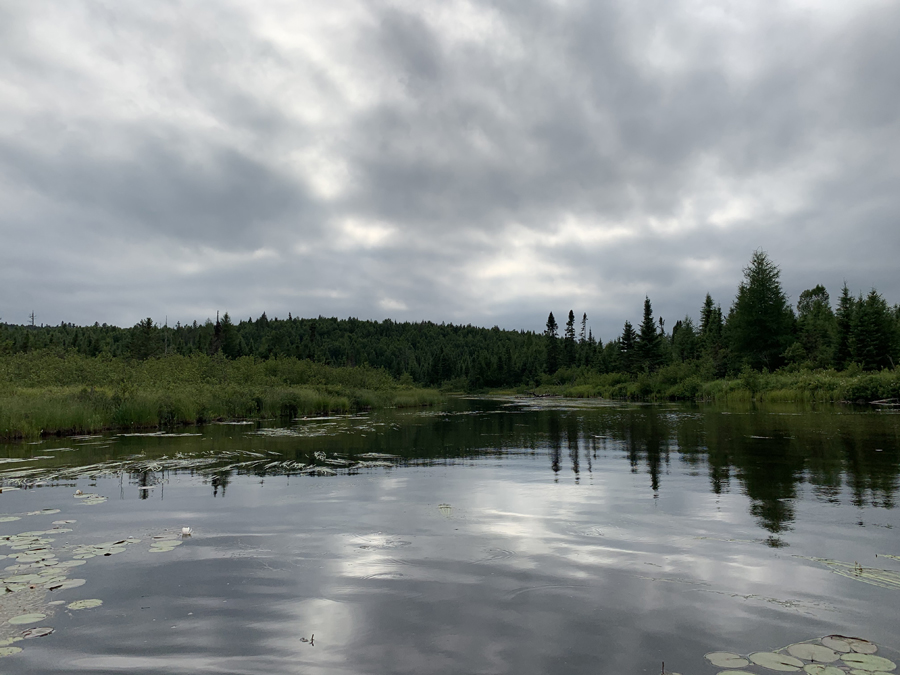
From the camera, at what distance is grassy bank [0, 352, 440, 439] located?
2244 centimetres

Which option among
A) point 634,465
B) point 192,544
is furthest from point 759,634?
point 634,465

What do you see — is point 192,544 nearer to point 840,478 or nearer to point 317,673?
point 317,673

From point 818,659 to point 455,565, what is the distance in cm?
386

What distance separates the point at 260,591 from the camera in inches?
236

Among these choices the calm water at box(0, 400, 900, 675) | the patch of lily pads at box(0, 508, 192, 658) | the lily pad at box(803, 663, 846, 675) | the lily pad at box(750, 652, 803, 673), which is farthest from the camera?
the patch of lily pads at box(0, 508, 192, 658)

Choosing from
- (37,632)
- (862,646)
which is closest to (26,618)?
(37,632)

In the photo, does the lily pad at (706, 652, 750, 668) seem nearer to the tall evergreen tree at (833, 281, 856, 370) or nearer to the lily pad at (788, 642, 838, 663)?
the lily pad at (788, 642, 838, 663)

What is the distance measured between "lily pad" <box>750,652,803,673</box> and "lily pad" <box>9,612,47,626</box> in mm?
6481

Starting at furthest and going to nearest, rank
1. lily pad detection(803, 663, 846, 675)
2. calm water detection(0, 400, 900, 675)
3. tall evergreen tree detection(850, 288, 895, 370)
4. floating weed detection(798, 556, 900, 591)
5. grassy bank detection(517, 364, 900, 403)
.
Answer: tall evergreen tree detection(850, 288, 895, 370), grassy bank detection(517, 364, 900, 403), floating weed detection(798, 556, 900, 591), calm water detection(0, 400, 900, 675), lily pad detection(803, 663, 846, 675)

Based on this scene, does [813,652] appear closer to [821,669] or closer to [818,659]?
[818,659]

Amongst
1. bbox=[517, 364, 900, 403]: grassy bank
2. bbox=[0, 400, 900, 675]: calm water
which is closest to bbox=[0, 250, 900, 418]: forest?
bbox=[517, 364, 900, 403]: grassy bank

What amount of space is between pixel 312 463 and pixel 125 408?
14730 mm

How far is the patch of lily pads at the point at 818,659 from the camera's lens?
396 cm

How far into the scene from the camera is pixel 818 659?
4.13m
